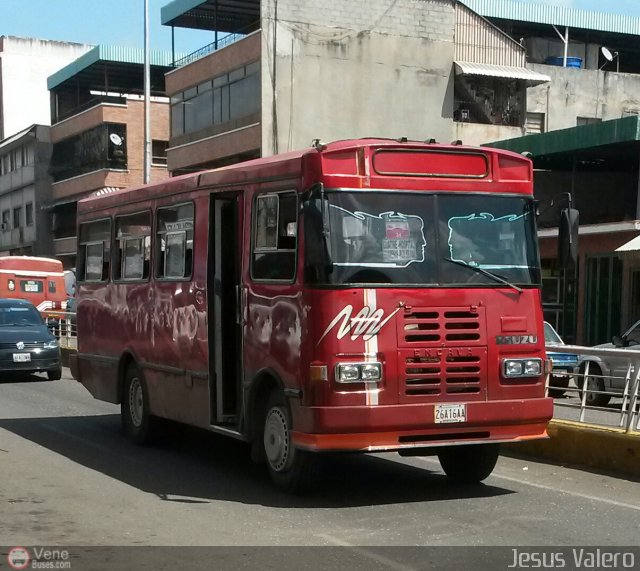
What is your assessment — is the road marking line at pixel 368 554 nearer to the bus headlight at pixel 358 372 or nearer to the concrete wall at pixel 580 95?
the bus headlight at pixel 358 372

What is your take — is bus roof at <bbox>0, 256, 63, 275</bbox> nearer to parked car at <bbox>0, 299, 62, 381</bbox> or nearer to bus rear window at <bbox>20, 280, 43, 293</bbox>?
bus rear window at <bbox>20, 280, 43, 293</bbox>

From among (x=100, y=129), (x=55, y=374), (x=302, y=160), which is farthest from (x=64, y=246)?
(x=302, y=160)

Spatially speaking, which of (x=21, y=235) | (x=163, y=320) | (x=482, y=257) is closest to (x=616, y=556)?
(x=482, y=257)

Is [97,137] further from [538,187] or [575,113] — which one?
[538,187]

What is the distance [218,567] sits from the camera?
6.94 meters

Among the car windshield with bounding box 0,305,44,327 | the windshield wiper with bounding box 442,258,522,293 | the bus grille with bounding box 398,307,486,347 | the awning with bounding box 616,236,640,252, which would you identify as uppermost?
the awning with bounding box 616,236,640,252

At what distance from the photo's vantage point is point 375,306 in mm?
9125

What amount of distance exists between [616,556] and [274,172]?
4.36 metres

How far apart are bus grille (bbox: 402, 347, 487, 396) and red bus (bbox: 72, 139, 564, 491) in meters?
0.01

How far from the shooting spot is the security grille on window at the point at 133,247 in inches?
503

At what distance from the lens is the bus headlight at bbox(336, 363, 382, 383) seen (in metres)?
8.98

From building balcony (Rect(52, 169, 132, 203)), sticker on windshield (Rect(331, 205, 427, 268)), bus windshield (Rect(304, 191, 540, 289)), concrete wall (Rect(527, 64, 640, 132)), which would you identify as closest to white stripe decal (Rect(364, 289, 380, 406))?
bus windshield (Rect(304, 191, 540, 289))

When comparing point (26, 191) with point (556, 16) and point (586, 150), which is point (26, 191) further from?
point (586, 150)

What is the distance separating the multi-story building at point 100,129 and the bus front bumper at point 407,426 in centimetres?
4936
